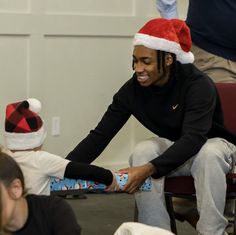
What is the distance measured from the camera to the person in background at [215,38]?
3.55 meters

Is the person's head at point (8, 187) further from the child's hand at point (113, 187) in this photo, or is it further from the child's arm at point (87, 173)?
the child's hand at point (113, 187)

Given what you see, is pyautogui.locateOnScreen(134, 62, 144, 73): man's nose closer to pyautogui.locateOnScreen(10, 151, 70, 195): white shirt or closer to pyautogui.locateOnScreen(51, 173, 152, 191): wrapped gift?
pyautogui.locateOnScreen(51, 173, 152, 191): wrapped gift

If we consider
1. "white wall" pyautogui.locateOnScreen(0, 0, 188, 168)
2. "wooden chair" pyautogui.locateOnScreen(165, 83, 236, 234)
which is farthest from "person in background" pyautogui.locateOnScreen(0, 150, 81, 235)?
"white wall" pyautogui.locateOnScreen(0, 0, 188, 168)

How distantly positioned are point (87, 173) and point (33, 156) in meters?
0.19

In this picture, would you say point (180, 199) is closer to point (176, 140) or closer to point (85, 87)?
point (176, 140)

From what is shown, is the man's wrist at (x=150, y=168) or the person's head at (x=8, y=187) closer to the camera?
the person's head at (x=8, y=187)

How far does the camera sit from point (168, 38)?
310 cm

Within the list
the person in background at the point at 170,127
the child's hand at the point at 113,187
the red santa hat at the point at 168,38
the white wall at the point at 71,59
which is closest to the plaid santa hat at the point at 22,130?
the child's hand at the point at 113,187

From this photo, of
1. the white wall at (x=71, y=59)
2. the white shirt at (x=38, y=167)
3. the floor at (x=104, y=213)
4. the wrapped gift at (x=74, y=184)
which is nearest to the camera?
the white shirt at (x=38, y=167)

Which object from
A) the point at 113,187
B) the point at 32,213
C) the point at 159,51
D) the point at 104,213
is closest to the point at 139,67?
the point at 159,51

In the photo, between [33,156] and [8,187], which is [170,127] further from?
[8,187]

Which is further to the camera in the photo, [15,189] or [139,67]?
[139,67]

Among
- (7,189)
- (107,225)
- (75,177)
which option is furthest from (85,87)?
(7,189)

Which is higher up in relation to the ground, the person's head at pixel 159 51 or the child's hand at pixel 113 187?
the person's head at pixel 159 51
